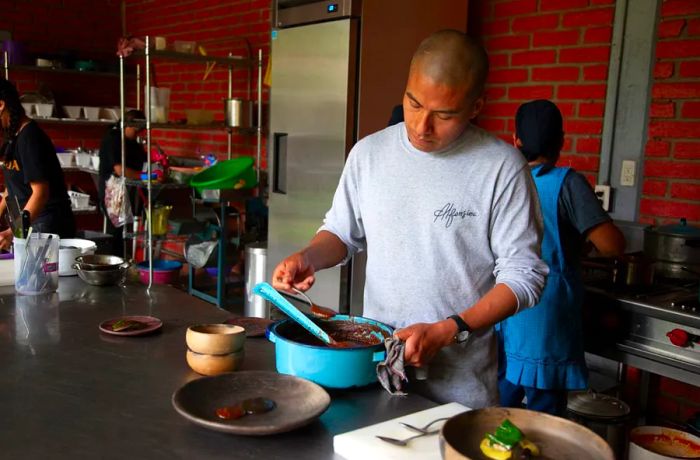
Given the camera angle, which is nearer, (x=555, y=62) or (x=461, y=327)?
(x=461, y=327)

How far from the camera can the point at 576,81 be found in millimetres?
3051

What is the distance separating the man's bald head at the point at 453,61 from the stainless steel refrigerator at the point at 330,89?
1.65m

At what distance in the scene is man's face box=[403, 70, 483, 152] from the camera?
1.51m

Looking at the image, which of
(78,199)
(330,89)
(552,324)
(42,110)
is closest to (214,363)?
(552,324)

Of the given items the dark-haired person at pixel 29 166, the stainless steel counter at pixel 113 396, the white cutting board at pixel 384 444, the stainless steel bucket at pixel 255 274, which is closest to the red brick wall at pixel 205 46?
the stainless steel bucket at pixel 255 274

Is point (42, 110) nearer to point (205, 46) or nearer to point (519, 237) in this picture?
point (205, 46)

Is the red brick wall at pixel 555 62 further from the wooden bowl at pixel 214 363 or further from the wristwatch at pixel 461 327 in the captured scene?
the wooden bowl at pixel 214 363

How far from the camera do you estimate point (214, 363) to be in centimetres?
146

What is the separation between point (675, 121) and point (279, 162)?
1946 mm

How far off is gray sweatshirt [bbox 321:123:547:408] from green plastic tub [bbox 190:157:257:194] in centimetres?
286

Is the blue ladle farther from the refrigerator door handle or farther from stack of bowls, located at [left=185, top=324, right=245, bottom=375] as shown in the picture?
the refrigerator door handle

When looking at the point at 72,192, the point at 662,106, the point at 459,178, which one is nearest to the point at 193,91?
the point at 72,192

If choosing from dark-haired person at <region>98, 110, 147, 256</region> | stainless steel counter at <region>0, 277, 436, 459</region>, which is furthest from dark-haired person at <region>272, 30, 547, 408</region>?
dark-haired person at <region>98, 110, 147, 256</region>

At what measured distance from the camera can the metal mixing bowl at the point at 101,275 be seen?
88.5 inches
